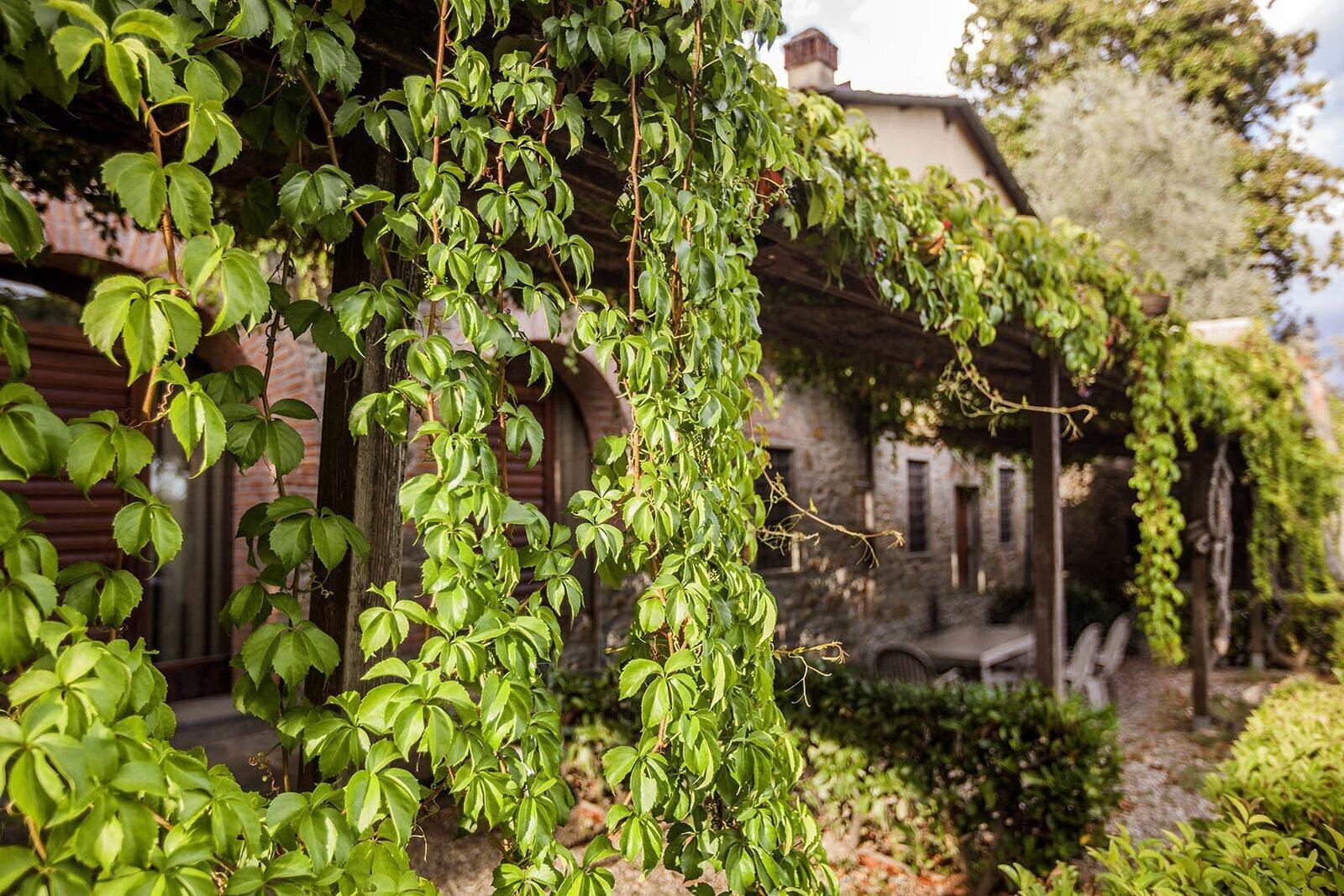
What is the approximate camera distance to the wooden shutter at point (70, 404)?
4316mm

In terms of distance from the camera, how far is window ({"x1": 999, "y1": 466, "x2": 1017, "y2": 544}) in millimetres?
14031

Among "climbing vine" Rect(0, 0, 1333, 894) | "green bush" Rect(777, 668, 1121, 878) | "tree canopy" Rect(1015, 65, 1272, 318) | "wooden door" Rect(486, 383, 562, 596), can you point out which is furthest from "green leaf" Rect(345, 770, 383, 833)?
"tree canopy" Rect(1015, 65, 1272, 318)

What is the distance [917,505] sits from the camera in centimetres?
1138

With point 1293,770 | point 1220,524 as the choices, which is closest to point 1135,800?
point 1220,524

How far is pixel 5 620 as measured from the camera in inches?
32.9

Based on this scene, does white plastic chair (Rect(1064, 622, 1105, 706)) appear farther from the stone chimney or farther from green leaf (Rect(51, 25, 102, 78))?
green leaf (Rect(51, 25, 102, 78))

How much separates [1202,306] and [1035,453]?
582 inches

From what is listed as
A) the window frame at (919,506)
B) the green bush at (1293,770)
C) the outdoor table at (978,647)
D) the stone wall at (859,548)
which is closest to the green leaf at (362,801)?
the green bush at (1293,770)

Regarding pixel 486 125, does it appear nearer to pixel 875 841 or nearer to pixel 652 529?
pixel 652 529

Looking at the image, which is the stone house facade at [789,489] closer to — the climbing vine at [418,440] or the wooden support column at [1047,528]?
the climbing vine at [418,440]

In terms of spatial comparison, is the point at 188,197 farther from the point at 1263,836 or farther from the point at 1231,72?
the point at 1231,72

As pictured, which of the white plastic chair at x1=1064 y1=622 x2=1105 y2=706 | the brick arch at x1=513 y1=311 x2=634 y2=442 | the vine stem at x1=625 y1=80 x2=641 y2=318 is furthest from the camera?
the white plastic chair at x1=1064 y1=622 x2=1105 y2=706

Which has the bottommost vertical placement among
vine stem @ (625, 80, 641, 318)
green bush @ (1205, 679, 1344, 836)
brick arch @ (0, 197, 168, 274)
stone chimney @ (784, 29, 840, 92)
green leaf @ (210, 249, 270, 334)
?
green bush @ (1205, 679, 1344, 836)

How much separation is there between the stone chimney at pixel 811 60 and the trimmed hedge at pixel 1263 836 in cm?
877
